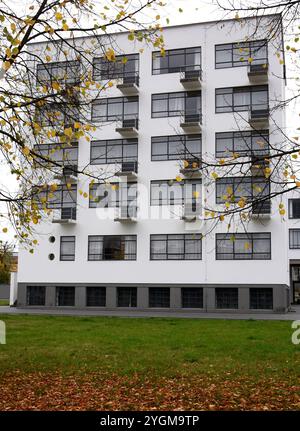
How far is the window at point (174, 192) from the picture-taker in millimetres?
36969

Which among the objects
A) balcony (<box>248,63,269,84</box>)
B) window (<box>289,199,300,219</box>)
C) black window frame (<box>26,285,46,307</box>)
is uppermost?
balcony (<box>248,63,269,84</box>)

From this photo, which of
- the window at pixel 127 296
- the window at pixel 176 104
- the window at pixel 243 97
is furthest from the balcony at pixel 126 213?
the window at pixel 243 97

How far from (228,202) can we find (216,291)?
2975cm

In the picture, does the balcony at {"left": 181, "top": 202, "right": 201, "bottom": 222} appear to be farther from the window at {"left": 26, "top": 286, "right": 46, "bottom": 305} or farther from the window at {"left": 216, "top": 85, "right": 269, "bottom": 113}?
the window at {"left": 26, "top": 286, "right": 46, "bottom": 305}

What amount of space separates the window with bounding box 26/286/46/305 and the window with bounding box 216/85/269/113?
19.0 metres

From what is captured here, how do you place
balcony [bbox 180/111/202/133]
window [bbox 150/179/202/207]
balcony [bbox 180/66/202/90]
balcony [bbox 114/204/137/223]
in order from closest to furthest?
1. window [bbox 150/179/202/207]
2. balcony [bbox 180/111/202/133]
3. balcony [bbox 114/204/137/223]
4. balcony [bbox 180/66/202/90]

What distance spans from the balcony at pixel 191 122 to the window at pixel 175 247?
774cm

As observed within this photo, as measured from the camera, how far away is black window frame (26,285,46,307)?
4047cm

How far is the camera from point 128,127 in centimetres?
3934

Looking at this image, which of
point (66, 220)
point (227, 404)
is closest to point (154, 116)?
point (66, 220)

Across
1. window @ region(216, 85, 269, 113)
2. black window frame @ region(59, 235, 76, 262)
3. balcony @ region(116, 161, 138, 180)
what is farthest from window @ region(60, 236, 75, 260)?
window @ region(216, 85, 269, 113)

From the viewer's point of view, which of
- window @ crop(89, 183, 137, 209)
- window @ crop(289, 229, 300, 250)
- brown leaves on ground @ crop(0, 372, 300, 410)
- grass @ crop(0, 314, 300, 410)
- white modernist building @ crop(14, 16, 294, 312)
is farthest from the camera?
window @ crop(289, 229, 300, 250)

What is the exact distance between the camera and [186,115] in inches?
1517
